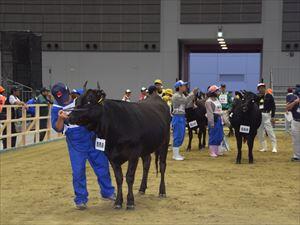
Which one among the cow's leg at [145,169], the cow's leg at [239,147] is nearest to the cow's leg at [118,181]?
the cow's leg at [145,169]

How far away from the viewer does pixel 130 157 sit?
21.5ft

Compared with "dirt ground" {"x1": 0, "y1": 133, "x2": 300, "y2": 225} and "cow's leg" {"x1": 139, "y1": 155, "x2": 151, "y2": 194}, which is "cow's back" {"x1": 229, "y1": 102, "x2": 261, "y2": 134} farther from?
"cow's leg" {"x1": 139, "y1": 155, "x2": 151, "y2": 194}

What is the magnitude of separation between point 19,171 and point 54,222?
14.4 ft

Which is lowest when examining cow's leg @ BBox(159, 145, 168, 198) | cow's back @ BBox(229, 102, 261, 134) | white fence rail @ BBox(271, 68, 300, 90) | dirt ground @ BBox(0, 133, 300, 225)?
dirt ground @ BBox(0, 133, 300, 225)

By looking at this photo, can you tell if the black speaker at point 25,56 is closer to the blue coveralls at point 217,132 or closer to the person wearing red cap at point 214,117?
the person wearing red cap at point 214,117

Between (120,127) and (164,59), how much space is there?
22.5 metres

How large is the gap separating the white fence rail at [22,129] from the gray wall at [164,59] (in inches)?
451

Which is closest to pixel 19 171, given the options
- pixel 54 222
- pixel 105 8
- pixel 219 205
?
pixel 54 222

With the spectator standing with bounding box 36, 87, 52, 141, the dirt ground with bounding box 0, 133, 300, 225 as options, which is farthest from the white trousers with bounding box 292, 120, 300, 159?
the spectator standing with bounding box 36, 87, 52, 141

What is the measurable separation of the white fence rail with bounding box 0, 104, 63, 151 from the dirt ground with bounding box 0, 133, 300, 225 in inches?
83.9

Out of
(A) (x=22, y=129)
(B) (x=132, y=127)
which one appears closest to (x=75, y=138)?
(B) (x=132, y=127)

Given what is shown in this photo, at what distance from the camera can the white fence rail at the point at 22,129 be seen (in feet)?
45.8

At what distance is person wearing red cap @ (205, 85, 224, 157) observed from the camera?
12.2 meters

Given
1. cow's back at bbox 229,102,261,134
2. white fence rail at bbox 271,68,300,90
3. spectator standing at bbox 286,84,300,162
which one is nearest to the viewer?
cow's back at bbox 229,102,261,134
